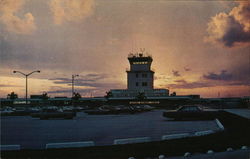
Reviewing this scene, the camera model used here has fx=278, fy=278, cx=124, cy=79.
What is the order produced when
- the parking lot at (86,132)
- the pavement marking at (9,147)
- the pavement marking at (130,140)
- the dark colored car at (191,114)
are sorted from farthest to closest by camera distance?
1. the dark colored car at (191,114)
2. the parking lot at (86,132)
3. the pavement marking at (130,140)
4. the pavement marking at (9,147)

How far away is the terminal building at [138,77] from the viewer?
106 meters

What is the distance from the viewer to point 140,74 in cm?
10762

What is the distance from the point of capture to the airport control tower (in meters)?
107

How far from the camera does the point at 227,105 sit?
94688 millimetres

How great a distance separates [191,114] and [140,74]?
79.4 m

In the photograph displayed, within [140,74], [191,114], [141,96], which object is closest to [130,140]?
[191,114]

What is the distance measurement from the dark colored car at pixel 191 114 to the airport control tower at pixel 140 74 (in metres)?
78.4

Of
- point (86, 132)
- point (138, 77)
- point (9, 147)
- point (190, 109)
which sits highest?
point (138, 77)

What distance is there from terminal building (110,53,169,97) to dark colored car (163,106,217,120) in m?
76.8

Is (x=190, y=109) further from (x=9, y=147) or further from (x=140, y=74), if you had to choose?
(x=140, y=74)

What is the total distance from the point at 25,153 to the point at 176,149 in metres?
5.96

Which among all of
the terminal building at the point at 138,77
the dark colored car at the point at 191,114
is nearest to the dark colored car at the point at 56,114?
the dark colored car at the point at 191,114

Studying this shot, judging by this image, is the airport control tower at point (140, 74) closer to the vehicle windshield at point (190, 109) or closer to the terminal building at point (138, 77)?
the terminal building at point (138, 77)

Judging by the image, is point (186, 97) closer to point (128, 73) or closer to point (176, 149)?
point (128, 73)
